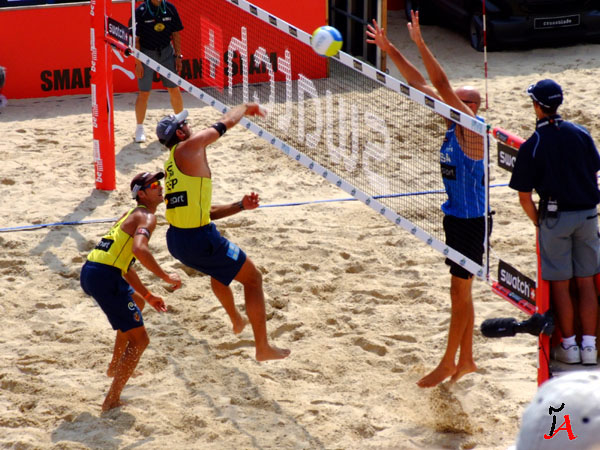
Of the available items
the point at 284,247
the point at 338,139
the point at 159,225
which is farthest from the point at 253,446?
the point at 338,139

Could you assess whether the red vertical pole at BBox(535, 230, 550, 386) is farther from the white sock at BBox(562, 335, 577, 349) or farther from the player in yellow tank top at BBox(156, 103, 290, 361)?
the player in yellow tank top at BBox(156, 103, 290, 361)

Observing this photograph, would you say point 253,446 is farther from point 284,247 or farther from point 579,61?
point 579,61

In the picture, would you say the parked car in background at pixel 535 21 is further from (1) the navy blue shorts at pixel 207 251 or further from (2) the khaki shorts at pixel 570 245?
(2) the khaki shorts at pixel 570 245

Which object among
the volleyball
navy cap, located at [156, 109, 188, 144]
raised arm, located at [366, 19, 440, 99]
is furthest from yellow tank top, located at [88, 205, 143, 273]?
raised arm, located at [366, 19, 440, 99]

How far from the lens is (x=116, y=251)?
5.97 meters

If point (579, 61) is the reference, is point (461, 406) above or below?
below

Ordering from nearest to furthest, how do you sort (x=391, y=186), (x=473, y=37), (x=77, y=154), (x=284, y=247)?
(x=284, y=247)
(x=391, y=186)
(x=77, y=154)
(x=473, y=37)

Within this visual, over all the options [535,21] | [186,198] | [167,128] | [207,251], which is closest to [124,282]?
[207,251]

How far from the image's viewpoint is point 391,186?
30.3ft

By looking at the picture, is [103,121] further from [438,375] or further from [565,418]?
[565,418]

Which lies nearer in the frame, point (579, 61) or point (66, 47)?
point (66, 47)

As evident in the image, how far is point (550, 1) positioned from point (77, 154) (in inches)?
263

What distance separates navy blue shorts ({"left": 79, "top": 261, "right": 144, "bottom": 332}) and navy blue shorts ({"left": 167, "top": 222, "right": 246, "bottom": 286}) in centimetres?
45

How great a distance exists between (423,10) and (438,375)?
9451 millimetres
